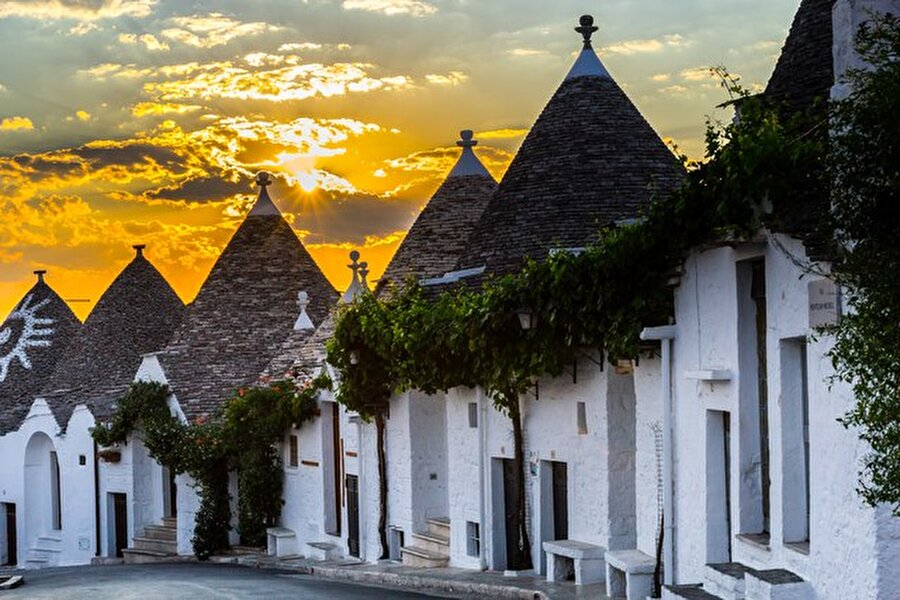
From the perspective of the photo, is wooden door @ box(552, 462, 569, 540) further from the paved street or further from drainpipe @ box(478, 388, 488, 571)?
the paved street

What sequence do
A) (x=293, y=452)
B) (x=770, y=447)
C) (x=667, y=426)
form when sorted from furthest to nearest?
1. (x=293, y=452)
2. (x=667, y=426)
3. (x=770, y=447)

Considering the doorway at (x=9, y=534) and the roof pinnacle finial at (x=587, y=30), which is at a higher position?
the roof pinnacle finial at (x=587, y=30)

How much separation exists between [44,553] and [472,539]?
88.4 feet

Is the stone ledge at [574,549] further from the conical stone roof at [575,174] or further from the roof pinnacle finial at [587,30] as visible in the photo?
the roof pinnacle finial at [587,30]

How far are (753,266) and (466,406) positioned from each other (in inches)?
399

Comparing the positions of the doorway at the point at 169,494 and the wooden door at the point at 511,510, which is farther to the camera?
the doorway at the point at 169,494

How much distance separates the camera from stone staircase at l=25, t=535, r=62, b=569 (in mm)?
48969

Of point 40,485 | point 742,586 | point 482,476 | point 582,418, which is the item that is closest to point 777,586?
point 742,586

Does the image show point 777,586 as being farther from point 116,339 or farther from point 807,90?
point 116,339

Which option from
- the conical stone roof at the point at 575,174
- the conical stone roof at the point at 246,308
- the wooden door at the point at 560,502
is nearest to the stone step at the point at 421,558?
the wooden door at the point at 560,502

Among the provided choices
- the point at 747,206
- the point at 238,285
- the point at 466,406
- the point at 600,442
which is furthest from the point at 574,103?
the point at 238,285

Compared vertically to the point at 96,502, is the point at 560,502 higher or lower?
higher

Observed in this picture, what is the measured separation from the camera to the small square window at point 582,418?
22.4m

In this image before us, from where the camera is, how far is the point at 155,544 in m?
42.8
